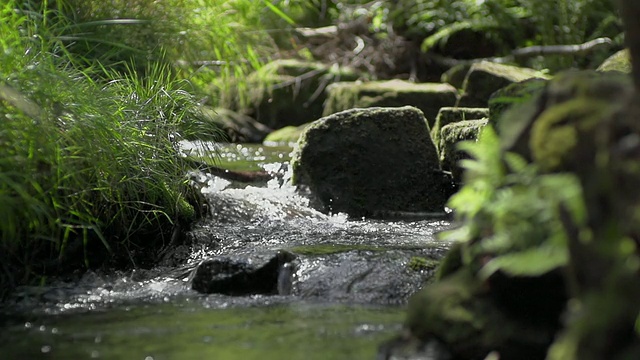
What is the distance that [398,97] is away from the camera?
9992 millimetres

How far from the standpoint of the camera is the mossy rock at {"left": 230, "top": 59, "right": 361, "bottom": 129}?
12648mm

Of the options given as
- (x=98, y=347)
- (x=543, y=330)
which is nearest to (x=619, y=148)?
(x=543, y=330)

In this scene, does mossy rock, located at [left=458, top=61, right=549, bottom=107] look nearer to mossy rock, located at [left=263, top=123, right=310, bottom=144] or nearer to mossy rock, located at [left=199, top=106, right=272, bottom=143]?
mossy rock, located at [left=263, top=123, right=310, bottom=144]

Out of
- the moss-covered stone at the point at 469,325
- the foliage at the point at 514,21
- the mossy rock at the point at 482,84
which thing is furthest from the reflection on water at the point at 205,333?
the foliage at the point at 514,21

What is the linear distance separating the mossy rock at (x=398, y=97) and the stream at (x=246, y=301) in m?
3.85

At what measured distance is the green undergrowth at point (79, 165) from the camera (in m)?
4.21

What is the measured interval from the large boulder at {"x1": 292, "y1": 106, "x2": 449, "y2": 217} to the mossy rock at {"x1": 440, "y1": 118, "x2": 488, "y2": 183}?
0.40ft

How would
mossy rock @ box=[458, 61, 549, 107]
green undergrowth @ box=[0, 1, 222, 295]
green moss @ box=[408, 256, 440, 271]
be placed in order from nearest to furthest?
green undergrowth @ box=[0, 1, 222, 295], green moss @ box=[408, 256, 440, 271], mossy rock @ box=[458, 61, 549, 107]

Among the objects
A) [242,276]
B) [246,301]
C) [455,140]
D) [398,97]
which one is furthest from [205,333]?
[398,97]

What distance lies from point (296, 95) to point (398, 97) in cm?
293

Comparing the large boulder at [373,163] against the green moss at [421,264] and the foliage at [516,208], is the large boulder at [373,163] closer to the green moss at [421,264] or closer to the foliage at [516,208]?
the green moss at [421,264]

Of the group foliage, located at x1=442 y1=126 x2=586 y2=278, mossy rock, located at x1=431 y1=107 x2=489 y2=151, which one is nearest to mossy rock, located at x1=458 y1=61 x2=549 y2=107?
mossy rock, located at x1=431 y1=107 x2=489 y2=151

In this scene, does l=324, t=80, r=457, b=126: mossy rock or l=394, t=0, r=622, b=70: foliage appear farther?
l=394, t=0, r=622, b=70: foliage

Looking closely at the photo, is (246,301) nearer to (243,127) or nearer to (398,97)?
(398,97)
